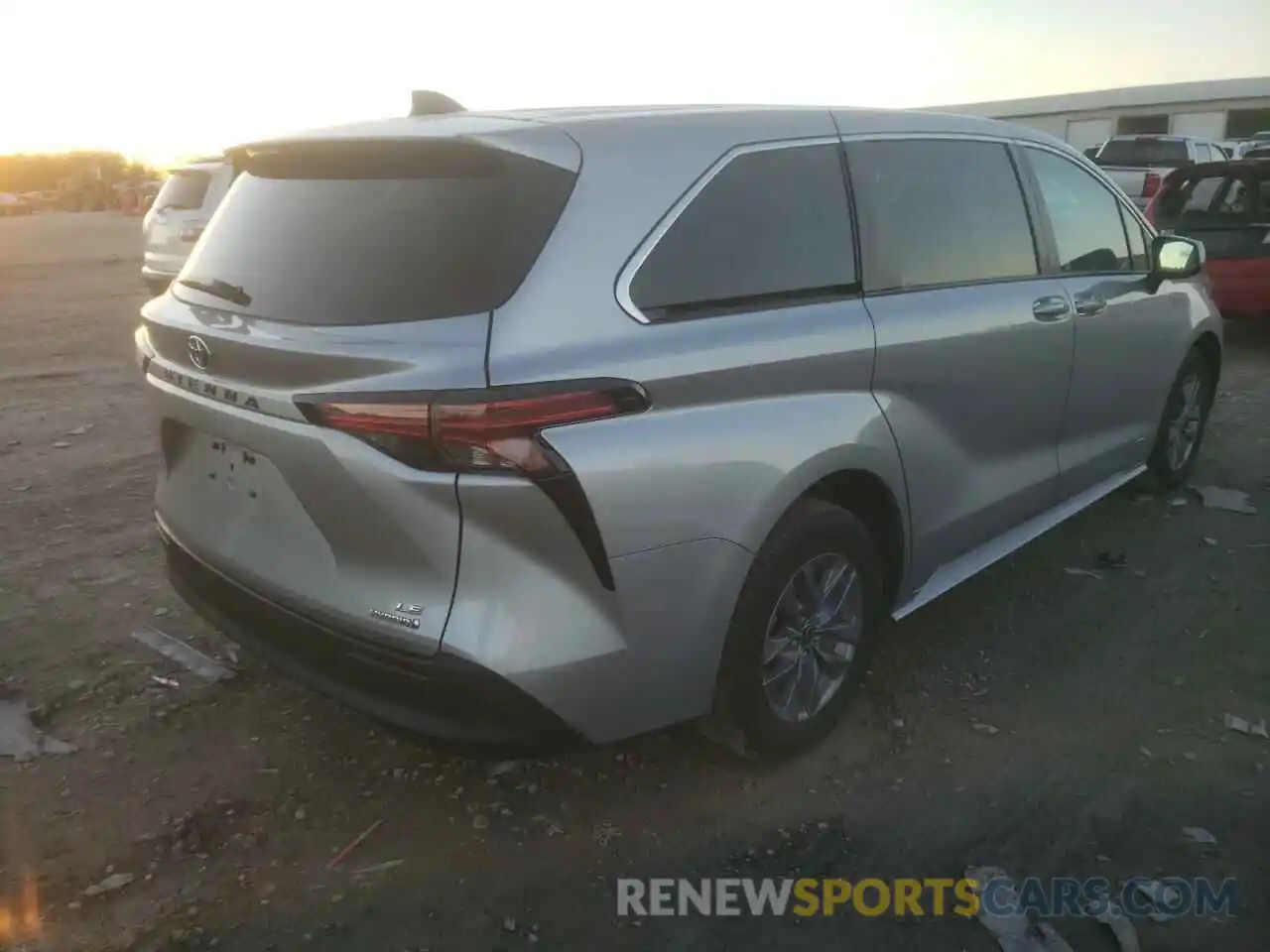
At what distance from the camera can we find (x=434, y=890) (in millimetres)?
2611

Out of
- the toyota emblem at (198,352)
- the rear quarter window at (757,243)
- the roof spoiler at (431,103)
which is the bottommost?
the toyota emblem at (198,352)

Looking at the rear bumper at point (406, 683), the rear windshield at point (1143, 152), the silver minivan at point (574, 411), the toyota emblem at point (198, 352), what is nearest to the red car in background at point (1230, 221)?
the silver minivan at point (574, 411)

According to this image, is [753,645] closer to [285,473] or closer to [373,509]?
[373,509]

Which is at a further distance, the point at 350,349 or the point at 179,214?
the point at 179,214

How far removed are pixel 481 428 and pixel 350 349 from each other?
377 millimetres

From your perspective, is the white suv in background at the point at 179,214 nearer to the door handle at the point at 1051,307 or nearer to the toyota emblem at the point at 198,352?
the toyota emblem at the point at 198,352

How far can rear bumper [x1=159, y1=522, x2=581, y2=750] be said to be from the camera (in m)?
2.32

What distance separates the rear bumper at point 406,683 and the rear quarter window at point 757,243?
956mm

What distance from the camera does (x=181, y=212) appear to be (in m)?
11.2

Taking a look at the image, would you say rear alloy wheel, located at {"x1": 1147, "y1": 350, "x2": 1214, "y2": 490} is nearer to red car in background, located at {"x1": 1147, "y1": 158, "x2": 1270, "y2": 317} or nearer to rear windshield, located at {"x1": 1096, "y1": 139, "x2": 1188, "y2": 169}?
red car in background, located at {"x1": 1147, "y1": 158, "x2": 1270, "y2": 317}

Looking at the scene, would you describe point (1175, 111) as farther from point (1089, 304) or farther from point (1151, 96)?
point (1089, 304)

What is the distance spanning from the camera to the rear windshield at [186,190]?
446 inches

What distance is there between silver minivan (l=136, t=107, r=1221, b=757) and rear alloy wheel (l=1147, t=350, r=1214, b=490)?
2.16m

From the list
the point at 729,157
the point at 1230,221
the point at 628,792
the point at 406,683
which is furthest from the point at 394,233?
the point at 1230,221
